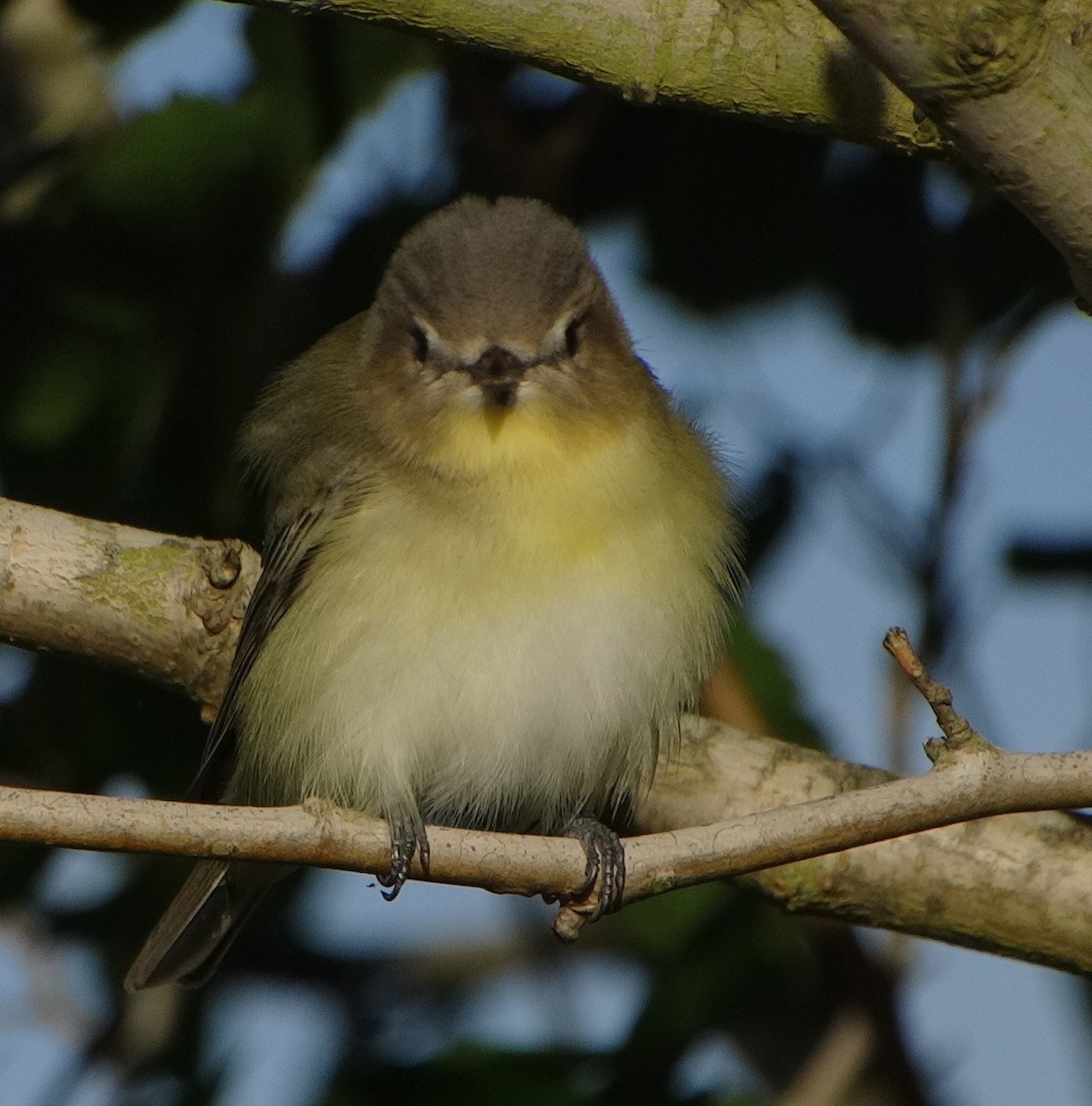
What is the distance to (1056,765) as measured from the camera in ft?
8.84

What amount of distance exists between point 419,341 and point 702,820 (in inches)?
49.3

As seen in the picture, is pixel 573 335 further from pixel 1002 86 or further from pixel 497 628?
pixel 1002 86

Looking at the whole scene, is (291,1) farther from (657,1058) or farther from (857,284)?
(657,1058)

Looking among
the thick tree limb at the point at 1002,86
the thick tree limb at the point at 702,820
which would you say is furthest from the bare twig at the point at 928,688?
the thick tree limb at the point at 1002,86

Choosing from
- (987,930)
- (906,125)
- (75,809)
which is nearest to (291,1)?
(906,125)

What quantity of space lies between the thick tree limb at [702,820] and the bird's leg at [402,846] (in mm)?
149

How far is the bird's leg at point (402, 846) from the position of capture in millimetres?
3412

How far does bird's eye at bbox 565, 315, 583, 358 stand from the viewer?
3.84m

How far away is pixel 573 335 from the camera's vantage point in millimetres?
3873

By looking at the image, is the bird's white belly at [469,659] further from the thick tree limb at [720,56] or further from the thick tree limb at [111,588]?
the thick tree limb at [720,56]

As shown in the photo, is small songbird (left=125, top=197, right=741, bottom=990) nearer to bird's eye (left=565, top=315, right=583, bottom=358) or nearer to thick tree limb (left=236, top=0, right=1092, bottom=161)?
bird's eye (left=565, top=315, right=583, bottom=358)

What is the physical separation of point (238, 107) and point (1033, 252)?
1.88 m

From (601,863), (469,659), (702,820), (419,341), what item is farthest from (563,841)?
(419,341)

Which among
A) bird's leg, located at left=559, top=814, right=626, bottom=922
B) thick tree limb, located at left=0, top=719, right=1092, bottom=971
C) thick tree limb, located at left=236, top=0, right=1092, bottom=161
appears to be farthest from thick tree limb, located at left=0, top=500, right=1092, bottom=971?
thick tree limb, located at left=236, top=0, right=1092, bottom=161
